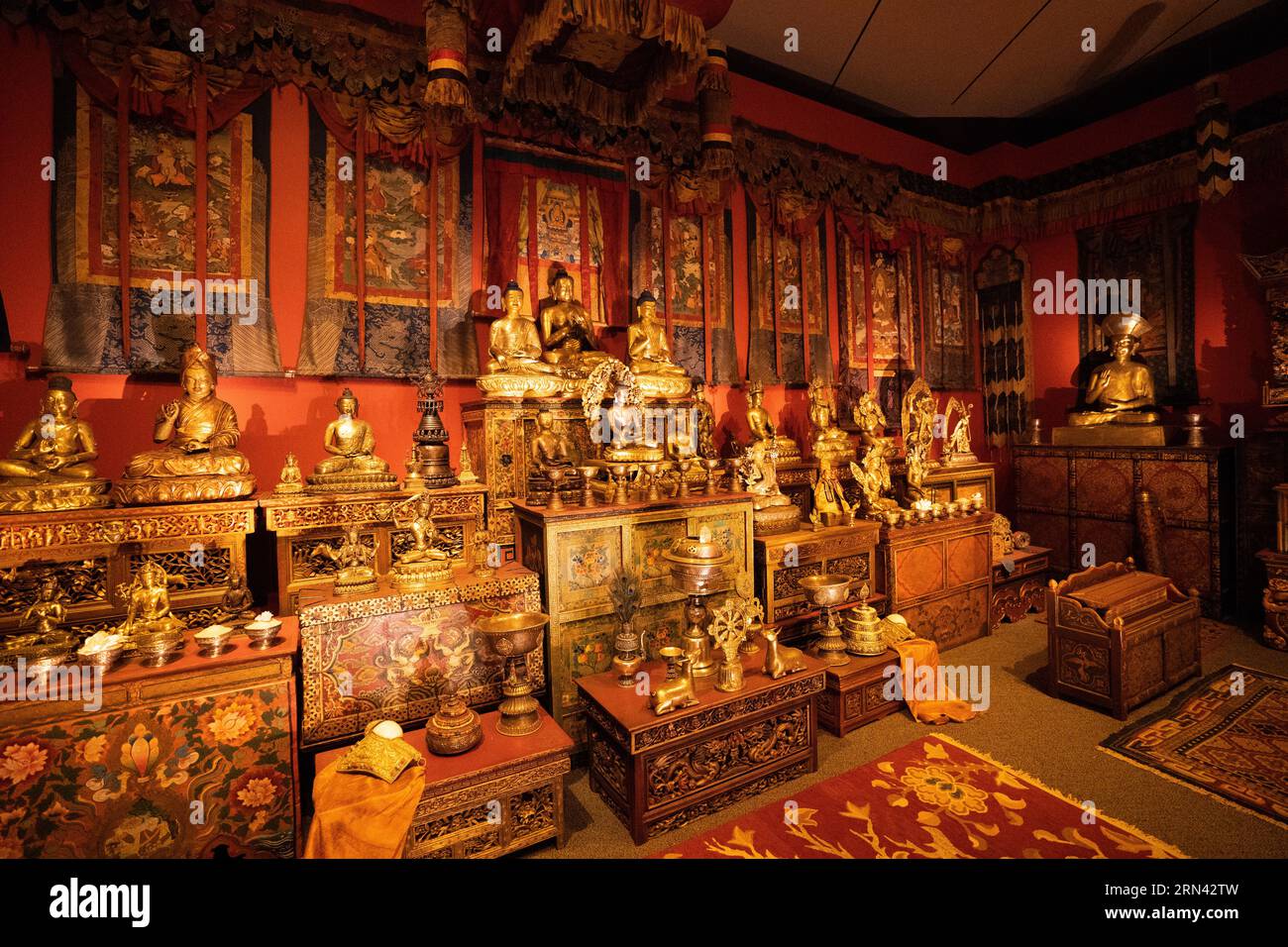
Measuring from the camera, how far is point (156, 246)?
3855 millimetres

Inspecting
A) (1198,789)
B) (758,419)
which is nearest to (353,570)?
(758,419)

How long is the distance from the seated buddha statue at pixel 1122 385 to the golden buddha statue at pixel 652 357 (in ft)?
17.4

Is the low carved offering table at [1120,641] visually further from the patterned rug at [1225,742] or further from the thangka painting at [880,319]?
the thangka painting at [880,319]

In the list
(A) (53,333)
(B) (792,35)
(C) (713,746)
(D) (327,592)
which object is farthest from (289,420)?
(B) (792,35)

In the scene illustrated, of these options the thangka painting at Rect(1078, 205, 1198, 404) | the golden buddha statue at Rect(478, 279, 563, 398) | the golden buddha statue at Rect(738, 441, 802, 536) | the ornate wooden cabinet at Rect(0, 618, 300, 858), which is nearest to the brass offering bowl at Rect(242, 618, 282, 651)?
the ornate wooden cabinet at Rect(0, 618, 300, 858)

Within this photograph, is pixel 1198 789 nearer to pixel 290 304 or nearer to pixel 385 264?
pixel 385 264

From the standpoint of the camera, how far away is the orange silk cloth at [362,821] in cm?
222

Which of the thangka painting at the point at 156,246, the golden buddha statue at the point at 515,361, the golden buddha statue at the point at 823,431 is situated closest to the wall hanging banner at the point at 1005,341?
the golden buddha statue at the point at 823,431

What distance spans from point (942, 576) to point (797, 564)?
67.3 inches

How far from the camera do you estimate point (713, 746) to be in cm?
297

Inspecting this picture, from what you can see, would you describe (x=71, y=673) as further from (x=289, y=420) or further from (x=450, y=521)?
(x=289, y=420)

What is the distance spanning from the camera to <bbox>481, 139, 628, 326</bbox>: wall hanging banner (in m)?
4.94

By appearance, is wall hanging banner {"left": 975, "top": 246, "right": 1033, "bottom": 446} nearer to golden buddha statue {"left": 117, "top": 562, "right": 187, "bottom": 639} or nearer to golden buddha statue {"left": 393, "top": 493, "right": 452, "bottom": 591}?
golden buddha statue {"left": 393, "top": 493, "right": 452, "bottom": 591}

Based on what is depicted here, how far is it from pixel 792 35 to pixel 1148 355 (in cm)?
569
